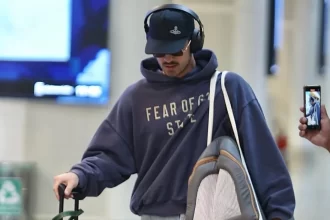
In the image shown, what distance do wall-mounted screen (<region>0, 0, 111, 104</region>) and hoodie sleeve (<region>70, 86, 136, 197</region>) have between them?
3.30 ft

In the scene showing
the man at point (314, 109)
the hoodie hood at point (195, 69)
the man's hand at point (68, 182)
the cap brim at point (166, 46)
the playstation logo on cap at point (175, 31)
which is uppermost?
the playstation logo on cap at point (175, 31)

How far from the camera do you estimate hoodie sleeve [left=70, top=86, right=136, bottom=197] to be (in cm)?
165

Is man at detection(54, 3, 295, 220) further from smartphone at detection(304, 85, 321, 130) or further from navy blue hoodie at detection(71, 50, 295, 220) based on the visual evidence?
smartphone at detection(304, 85, 321, 130)

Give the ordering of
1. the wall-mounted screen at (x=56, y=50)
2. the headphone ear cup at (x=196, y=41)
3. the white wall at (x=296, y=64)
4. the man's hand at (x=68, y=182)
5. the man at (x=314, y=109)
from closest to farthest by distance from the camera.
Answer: the man's hand at (x=68, y=182) → the headphone ear cup at (x=196, y=41) → the man at (x=314, y=109) → the wall-mounted screen at (x=56, y=50) → the white wall at (x=296, y=64)

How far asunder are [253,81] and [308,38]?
1263mm

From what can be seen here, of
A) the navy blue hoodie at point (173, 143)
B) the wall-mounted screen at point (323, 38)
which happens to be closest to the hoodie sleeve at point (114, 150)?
the navy blue hoodie at point (173, 143)

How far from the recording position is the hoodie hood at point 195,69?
64.1 inches

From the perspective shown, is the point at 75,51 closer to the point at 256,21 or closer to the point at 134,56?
the point at 134,56

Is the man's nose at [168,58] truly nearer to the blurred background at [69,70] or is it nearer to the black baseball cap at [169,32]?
the black baseball cap at [169,32]

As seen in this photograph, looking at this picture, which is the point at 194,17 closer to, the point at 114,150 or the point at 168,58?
the point at 168,58

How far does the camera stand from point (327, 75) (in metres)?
3.58

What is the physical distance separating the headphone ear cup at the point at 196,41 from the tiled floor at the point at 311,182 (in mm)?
2134

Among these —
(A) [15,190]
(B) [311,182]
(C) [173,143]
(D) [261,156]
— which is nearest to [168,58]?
(C) [173,143]

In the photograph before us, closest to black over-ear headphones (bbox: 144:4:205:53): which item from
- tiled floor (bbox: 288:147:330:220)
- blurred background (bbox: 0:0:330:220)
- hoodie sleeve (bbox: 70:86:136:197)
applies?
hoodie sleeve (bbox: 70:86:136:197)
